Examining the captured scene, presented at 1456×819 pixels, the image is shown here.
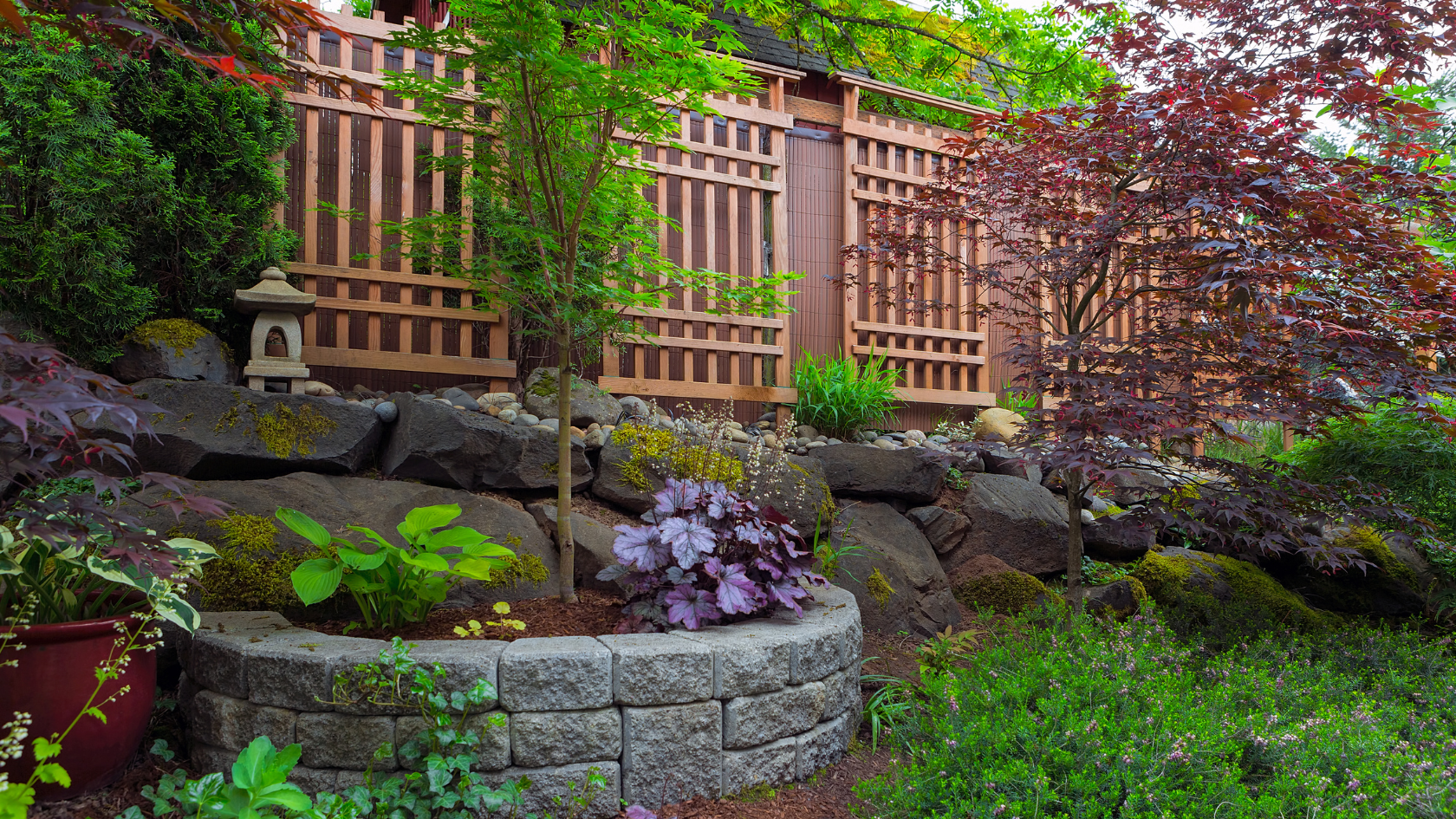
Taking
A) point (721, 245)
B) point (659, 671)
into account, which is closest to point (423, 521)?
point (659, 671)

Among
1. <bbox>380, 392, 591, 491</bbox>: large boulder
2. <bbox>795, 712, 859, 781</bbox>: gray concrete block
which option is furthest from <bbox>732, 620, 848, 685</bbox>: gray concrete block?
<bbox>380, 392, 591, 491</bbox>: large boulder

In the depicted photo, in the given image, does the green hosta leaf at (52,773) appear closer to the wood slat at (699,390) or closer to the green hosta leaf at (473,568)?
the green hosta leaf at (473,568)

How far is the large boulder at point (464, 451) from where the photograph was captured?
3.47 meters

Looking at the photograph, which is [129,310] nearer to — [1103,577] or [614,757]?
[614,757]

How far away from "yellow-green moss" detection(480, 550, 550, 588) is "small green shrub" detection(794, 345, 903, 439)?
2.09 m

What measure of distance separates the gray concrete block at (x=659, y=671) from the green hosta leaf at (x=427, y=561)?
1.73 feet

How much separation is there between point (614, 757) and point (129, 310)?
2.77 m

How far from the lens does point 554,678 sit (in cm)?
221

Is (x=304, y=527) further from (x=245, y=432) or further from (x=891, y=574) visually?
(x=891, y=574)

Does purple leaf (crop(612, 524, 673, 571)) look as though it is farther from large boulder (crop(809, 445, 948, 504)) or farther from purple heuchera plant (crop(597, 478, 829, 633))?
large boulder (crop(809, 445, 948, 504))

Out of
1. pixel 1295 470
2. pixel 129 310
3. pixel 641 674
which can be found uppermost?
pixel 129 310

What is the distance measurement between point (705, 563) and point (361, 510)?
147 centimetres

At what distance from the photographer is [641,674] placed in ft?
7.47

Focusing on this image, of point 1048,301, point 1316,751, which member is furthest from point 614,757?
point 1048,301
